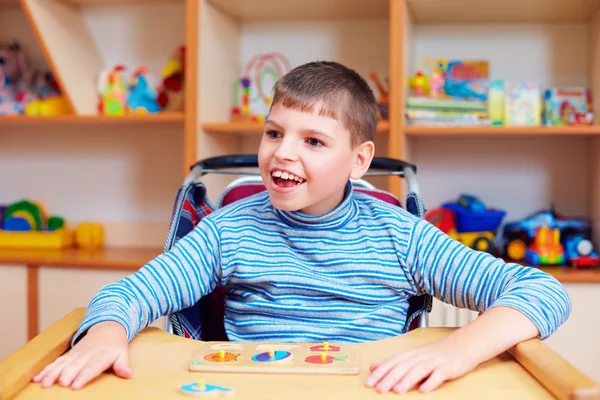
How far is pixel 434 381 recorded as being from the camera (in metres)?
0.86

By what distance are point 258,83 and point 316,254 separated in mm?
1509

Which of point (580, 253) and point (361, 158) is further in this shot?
point (580, 253)

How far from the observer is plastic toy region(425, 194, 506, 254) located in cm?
237

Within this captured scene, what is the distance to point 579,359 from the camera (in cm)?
218

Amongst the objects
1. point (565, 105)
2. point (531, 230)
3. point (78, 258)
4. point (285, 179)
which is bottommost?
point (78, 258)

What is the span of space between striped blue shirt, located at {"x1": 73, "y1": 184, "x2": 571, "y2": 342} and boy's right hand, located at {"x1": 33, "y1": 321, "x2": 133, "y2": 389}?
0.22m

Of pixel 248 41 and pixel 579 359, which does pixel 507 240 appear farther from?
pixel 248 41

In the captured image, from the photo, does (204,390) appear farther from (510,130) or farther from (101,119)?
(101,119)

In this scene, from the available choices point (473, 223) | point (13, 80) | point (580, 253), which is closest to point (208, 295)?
point (473, 223)

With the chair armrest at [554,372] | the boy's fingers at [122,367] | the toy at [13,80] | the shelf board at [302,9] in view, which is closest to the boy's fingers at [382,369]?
the chair armrest at [554,372]

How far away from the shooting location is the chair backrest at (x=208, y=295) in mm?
1296

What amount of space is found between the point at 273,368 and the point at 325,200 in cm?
43

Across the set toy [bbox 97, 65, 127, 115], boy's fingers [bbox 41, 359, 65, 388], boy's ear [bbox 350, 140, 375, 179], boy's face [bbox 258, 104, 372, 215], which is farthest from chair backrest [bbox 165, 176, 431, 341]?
toy [bbox 97, 65, 127, 115]

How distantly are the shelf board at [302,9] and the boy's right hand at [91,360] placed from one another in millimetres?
1686
